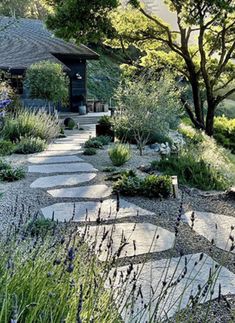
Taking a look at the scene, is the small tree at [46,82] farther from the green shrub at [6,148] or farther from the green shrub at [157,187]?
the green shrub at [157,187]

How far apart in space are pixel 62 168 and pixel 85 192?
1629mm

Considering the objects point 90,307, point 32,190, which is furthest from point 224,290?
point 32,190

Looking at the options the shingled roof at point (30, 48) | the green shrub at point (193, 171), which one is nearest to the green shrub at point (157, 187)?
the green shrub at point (193, 171)

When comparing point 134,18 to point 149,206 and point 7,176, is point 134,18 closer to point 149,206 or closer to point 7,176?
point 7,176

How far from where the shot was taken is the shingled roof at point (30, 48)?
64.8 ft

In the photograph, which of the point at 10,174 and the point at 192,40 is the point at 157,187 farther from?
the point at 192,40

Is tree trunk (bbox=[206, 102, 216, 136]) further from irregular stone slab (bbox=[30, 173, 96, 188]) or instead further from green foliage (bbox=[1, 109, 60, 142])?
irregular stone slab (bbox=[30, 173, 96, 188])

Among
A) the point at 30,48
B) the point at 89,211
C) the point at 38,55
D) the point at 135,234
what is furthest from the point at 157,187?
the point at 30,48

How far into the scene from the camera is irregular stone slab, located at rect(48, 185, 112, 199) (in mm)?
4977

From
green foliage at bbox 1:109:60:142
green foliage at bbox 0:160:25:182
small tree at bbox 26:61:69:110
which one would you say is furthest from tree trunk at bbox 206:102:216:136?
green foliage at bbox 0:160:25:182

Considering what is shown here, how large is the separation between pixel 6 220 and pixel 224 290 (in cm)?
209

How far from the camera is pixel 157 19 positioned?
1331 cm

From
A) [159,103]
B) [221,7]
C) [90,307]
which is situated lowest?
[90,307]

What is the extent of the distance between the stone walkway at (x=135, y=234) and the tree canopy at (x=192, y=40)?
20.3 ft
